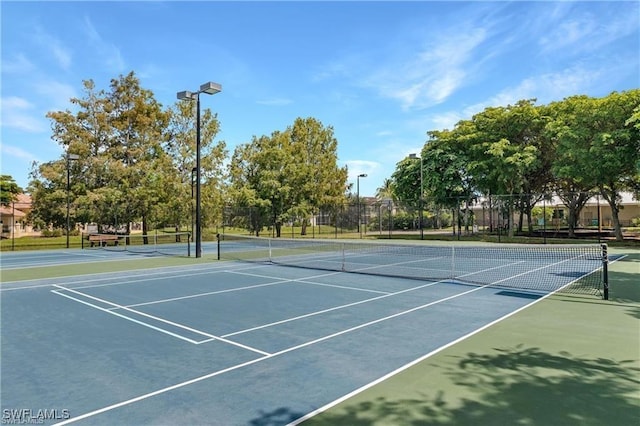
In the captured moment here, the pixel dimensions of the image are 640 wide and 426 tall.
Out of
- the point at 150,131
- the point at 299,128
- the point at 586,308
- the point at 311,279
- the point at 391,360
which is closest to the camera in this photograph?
the point at 391,360

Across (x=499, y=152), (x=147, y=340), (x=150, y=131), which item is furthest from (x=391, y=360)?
(x=150, y=131)

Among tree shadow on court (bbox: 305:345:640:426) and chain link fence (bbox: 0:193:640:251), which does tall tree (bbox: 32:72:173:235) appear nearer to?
chain link fence (bbox: 0:193:640:251)

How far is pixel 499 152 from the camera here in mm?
25047

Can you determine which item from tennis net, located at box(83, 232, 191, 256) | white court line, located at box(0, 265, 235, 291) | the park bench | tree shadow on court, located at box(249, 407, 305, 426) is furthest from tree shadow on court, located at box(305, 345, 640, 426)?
the park bench

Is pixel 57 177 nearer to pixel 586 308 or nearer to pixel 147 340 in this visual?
pixel 147 340

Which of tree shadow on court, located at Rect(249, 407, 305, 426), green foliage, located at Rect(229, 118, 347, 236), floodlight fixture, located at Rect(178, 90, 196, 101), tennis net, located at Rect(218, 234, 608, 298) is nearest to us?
tree shadow on court, located at Rect(249, 407, 305, 426)

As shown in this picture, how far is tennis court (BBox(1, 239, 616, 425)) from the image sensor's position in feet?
11.7

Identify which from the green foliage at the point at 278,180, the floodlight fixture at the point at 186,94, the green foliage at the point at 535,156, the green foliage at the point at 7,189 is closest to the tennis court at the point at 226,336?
the floodlight fixture at the point at 186,94

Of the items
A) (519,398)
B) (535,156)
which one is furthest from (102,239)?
(535,156)

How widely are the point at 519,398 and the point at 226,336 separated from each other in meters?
3.58

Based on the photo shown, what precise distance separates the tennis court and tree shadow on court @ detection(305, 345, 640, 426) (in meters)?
0.49

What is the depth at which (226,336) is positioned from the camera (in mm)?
5551

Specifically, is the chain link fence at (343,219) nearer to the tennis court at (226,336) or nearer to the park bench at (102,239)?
the park bench at (102,239)

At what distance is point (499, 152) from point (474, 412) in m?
24.4
